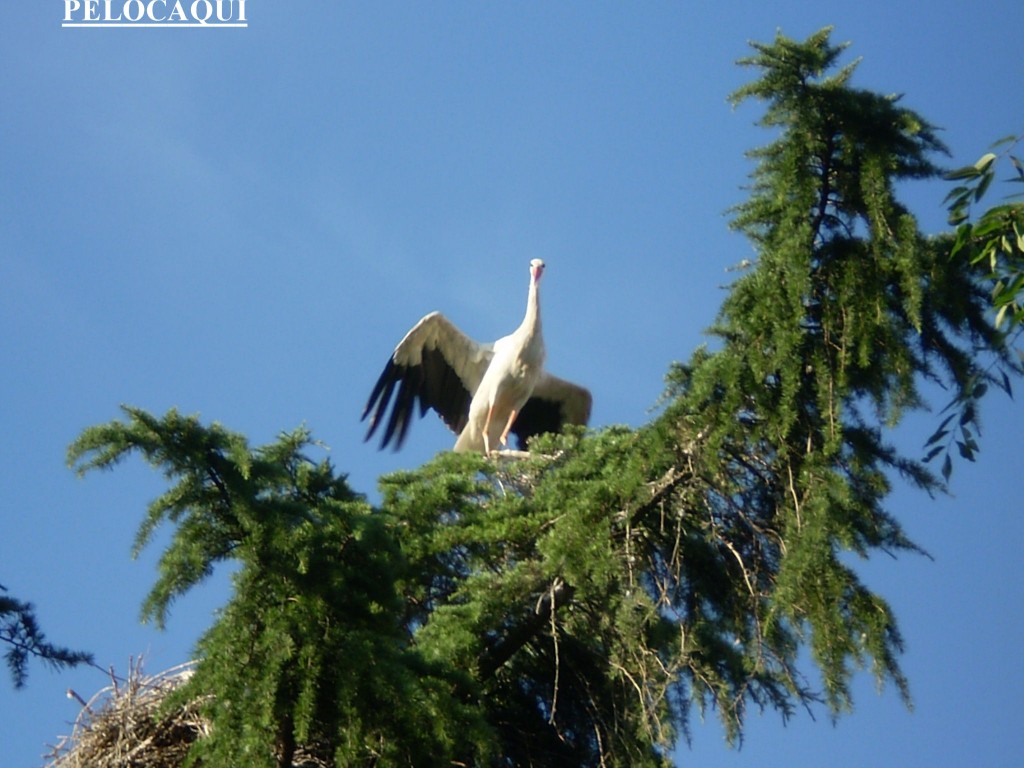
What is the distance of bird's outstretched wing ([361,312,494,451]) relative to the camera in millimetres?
15078

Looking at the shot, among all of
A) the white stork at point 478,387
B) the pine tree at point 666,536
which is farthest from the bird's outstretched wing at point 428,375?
the pine tree at point 666,536

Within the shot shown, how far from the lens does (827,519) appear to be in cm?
761

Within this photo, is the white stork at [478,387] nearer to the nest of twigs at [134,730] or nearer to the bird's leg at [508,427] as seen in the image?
the bird's leg at [508,427]

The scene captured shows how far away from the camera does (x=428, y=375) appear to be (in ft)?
50.2

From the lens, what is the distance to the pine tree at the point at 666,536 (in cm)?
740

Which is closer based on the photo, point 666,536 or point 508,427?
point 666,536

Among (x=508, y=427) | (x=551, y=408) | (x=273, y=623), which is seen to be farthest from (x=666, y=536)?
(x=551, y=408)

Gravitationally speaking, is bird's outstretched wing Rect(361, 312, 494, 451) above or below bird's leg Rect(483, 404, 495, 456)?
A: above

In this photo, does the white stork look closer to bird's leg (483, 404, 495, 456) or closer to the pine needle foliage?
bird's leg (483, 404, 495, 456)

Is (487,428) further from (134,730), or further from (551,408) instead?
(134,730)

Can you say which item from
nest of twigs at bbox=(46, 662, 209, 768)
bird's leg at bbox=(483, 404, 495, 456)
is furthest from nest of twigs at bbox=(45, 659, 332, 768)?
bird's leg at bbox=(483, 404, 495, 456)

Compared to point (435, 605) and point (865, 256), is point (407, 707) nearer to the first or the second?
point (435, 605)

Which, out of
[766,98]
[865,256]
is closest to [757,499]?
[865,256]

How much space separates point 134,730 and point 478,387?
7.07 meters
